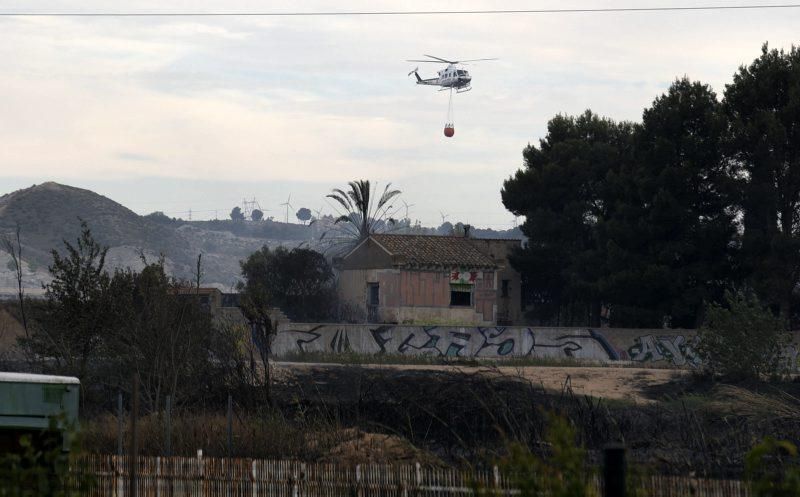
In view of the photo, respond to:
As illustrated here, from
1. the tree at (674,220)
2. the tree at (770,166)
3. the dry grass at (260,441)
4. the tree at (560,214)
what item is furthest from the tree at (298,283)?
the dry grass at (260,441)

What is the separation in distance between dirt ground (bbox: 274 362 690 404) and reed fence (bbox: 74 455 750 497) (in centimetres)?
1923

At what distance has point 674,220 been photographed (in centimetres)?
5872

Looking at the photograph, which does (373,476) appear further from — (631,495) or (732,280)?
(732,280)

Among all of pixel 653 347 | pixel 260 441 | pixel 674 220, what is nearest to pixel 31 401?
pixel 260 441

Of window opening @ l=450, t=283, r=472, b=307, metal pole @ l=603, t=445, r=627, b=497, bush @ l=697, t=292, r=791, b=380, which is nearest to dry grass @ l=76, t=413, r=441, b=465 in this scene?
metal pole @ l=603, t=445, r=627, b=497

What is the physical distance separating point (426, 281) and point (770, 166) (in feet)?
64.1

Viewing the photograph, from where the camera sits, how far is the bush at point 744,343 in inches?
1505

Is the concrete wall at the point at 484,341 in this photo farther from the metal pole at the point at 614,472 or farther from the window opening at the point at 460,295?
the metal pole at the point at 614,472

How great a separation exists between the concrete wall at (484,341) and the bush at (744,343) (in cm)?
1307

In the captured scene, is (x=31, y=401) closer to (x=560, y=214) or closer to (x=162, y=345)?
(x=162, y=345)

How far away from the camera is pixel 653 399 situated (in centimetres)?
3828

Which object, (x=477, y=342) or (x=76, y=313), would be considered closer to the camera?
(x=76, y=313)

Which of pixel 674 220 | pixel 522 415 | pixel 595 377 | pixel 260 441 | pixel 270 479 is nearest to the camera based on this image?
pixel 270 479

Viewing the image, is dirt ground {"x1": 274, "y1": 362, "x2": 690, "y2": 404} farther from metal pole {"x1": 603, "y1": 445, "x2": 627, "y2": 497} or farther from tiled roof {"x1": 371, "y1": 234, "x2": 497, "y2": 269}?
metal pole {"x1": 603, "y1": 445, "x2": 627, "y2": 497}
